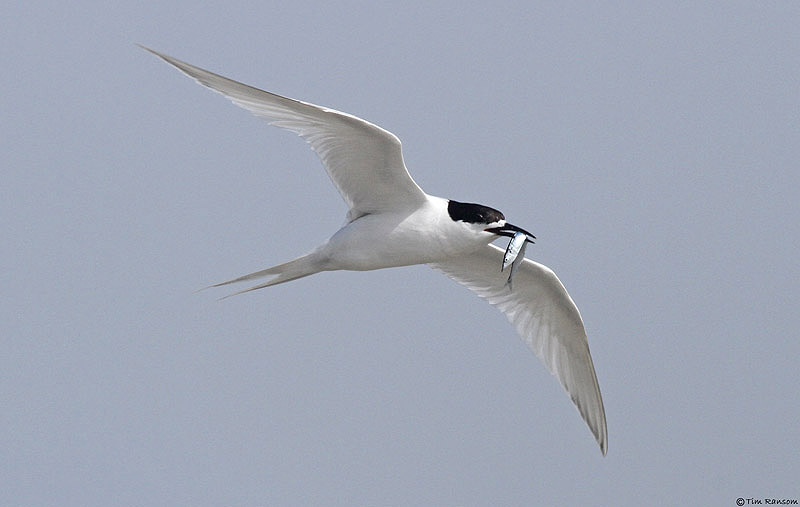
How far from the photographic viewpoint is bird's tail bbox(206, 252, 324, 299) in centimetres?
701

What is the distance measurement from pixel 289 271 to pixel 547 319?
2.33 m

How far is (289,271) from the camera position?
7.10 m

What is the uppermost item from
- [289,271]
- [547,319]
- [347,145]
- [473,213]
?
[347,145]

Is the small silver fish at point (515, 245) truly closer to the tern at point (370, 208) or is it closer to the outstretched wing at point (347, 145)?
the tern at point (370, 208)

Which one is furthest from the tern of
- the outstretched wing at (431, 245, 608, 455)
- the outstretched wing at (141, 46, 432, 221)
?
the outstretched wing at (431, 245, 608, 455)

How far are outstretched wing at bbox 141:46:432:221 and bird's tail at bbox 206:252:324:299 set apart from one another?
40cm

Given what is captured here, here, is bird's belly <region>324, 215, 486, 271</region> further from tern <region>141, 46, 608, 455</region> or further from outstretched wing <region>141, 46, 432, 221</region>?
outstretched wing <region>141, 46, 432, 221</region>

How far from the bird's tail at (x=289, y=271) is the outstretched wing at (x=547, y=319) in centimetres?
145

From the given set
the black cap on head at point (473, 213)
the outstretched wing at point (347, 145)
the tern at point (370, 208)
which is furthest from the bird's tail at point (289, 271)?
the black cap on head at point (473, 213)

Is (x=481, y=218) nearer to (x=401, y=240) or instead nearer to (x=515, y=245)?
(x=515, y=245)

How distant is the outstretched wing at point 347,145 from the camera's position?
6.06m

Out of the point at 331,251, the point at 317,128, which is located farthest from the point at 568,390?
the point at 317,128

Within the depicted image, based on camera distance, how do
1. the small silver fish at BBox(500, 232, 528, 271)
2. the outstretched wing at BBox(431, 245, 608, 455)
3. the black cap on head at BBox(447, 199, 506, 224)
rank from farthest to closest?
1. the outstretched wing at BBox(431, 245, 608, 455)
2. the black cap on head at BBox(447, 199, 506, 224)
3. the small silver fish at BBox(500, 232, 528, 271)

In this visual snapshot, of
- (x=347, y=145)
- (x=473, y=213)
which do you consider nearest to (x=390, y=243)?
(x=473, y=213)
